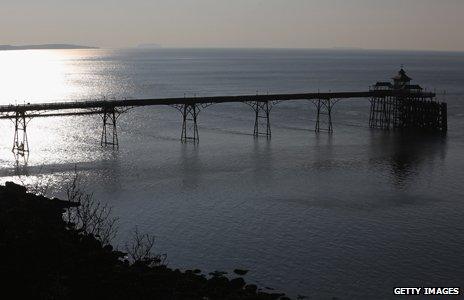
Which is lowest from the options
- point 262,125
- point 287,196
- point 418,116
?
point 287,196

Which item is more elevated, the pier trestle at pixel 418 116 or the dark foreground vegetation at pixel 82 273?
the pier trestle at pixel 418 116

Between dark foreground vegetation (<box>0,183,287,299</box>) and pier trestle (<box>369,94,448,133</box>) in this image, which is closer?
dark foreground vegetation (<box>0,183,287,299</box>)

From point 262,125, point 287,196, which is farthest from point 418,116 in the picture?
point 287,196

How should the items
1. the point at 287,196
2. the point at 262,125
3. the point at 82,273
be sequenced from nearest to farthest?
the point at 82,273 < the point at 287,196 < the point at 262,125

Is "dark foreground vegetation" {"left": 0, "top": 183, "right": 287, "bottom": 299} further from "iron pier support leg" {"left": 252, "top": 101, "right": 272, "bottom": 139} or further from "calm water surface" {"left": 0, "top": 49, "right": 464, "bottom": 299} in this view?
"iron pier support leg" {"left": 252, "top": 101, "right": 272, "bottom": 139}

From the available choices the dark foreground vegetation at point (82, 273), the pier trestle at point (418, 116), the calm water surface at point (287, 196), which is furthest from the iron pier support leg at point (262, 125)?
the dark foreground vegetation at point (82, 273)

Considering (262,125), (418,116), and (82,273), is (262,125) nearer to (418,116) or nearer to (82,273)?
(418,116)

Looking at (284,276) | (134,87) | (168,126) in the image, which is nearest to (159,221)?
(284,276)

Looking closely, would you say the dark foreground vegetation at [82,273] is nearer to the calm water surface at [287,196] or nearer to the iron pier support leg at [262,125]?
the calm water surface at [287,196]

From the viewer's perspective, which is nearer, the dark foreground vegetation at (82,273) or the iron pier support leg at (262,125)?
the dark foreground vegetation at (82,273)

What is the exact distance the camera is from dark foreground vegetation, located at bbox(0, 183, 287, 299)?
28.4 m

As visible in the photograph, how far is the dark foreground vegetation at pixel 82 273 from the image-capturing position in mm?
28406

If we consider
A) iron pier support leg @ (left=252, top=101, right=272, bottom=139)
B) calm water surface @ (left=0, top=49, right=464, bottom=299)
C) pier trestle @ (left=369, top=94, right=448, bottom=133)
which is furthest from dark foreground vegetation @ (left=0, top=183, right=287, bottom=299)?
pier trestle @ (left=369, top=94, right=448, bottom=133)

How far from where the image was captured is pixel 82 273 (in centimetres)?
3077
